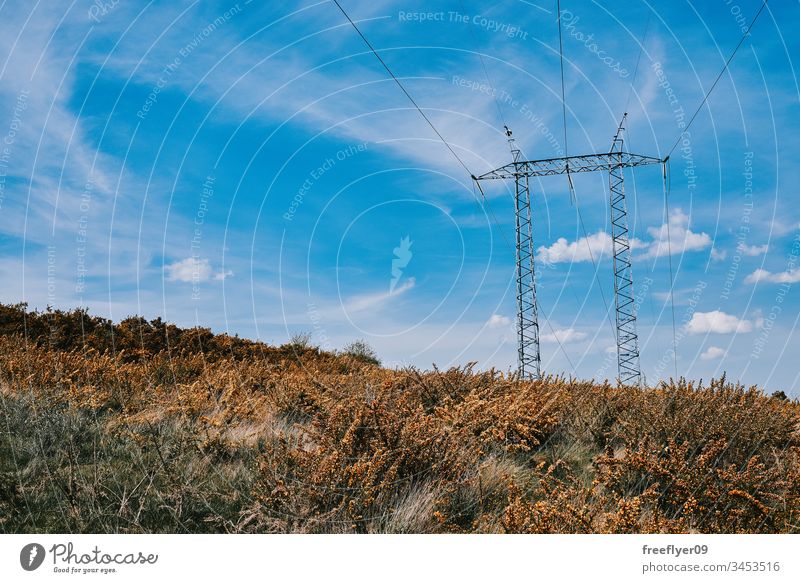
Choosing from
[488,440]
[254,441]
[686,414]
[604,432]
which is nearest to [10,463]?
[254,441]

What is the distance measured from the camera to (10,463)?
5125 millimetres

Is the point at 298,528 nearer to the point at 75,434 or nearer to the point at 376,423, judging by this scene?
the point at 376,423

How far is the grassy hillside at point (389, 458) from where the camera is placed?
12.9 ft

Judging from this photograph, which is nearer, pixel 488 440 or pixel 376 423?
pixel 376 423

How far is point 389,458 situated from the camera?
4.36 m

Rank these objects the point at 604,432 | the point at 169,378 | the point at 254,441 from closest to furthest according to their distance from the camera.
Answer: the point at 254,441, the point at 604,432, the point at 169,378

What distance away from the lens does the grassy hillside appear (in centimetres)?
392
